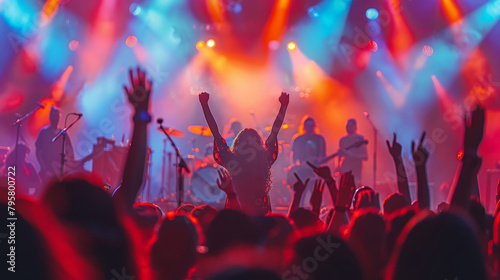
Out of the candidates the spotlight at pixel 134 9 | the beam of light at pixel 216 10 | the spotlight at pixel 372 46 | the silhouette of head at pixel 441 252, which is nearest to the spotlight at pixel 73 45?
the spotlight at pixel 134 9

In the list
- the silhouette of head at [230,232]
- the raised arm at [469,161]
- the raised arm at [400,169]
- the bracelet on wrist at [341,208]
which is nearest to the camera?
the silhouette of head at [230,232]

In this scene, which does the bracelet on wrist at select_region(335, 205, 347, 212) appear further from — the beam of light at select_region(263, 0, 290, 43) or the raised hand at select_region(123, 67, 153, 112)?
the beam of light at select_region(263, 0, 290, 43)

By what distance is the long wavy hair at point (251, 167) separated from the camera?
18.4 feet

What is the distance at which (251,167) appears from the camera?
5625mm

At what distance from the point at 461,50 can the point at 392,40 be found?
1.98 m

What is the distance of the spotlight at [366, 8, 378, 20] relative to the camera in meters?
15.4

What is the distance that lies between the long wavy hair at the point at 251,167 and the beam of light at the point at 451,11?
11.2 meters

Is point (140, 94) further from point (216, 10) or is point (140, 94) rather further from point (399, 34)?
point (399, 34)

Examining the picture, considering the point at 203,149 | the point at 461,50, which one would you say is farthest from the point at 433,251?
the point at 461,50

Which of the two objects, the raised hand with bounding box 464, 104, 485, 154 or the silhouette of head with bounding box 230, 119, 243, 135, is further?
the silhouette of head with bounding box 230, 119, 243, 135

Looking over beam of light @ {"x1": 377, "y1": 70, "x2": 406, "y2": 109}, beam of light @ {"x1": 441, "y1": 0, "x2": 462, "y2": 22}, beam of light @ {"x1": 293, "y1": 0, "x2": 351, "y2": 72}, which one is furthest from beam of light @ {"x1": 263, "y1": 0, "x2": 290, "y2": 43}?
beam of light @ {"x1": 441, "y1": 0, "x2": 462, "y2": 22}

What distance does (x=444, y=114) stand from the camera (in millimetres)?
16406

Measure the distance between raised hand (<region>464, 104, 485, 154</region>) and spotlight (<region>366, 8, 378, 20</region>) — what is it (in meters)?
12.8

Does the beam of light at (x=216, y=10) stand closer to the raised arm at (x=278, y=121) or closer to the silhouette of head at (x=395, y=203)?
the raised arm at (x=278, y=121)
